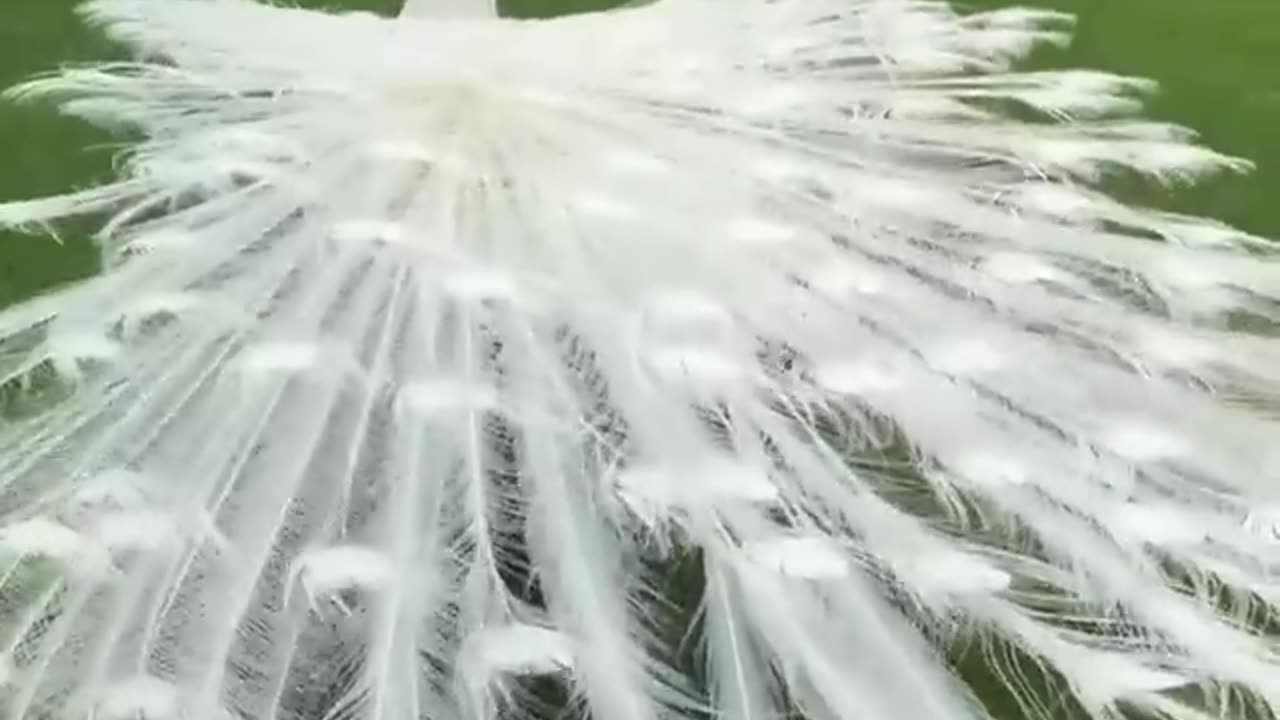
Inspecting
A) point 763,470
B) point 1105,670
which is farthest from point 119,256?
point 1105,670

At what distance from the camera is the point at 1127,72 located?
132 cm

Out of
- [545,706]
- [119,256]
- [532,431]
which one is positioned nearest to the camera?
[545,706]

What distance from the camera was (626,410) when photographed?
72cm

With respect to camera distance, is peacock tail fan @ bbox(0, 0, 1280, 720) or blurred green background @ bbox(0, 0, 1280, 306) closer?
peacock tail fan @ bbox(0, 0, 1280, 720)

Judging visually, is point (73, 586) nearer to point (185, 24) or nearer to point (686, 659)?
point (686, 659)

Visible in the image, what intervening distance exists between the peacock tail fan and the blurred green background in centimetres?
3

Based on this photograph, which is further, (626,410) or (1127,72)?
(1127,72)

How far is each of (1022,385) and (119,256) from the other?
1.40 ft

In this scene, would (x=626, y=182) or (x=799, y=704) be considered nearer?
(x=799, y=704)

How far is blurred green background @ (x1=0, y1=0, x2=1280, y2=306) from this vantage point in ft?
3.32

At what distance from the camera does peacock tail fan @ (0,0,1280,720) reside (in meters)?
0.61

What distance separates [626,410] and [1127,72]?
733 mm

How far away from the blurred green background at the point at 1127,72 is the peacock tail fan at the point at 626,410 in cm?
3

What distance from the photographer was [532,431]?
2.32 ft
